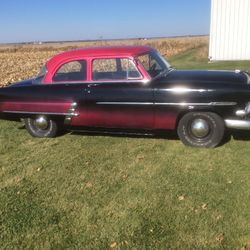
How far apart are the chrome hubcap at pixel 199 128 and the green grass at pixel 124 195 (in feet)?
0.90

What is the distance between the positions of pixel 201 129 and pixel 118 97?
1509 mm

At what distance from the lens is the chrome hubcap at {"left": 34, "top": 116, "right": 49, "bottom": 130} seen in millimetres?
7773

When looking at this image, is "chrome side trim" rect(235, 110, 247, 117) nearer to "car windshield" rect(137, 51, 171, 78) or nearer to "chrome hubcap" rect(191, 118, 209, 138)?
"chrome hubcap" rect(191, 118, 209, 138)

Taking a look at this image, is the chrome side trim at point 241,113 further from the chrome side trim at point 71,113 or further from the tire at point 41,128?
the tire at point 41,128

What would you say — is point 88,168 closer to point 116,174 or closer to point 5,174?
point 116,174

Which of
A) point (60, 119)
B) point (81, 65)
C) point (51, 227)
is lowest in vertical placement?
point (51, 227)

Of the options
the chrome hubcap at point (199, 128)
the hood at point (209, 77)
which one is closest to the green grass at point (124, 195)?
the chrome hubcap at point (199, 128)

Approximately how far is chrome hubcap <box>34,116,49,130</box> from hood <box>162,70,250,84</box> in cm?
251

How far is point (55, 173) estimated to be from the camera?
607cm

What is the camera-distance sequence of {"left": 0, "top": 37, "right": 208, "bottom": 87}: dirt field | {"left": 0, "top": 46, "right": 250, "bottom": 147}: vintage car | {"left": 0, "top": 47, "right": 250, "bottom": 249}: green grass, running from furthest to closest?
{"left": 0, "top": 37, "right": 208, "bottom": 87}: dirt field
{"left": 0, "top": 46, "right": 250, "bottom": 147}: vintage car
{"left": 0, "top": 47, "right": 250, "bottom": 249}: green grass

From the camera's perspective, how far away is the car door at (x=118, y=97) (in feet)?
22.5

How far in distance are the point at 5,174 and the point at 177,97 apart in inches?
118

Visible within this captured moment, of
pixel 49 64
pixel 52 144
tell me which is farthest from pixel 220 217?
pixel 49 64

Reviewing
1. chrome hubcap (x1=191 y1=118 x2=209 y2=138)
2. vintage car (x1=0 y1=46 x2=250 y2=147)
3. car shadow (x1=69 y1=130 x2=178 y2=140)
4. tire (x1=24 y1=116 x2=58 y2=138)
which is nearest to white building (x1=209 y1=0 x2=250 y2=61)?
vintage car (x1=0 y1=46 x2=250 y2=147)
